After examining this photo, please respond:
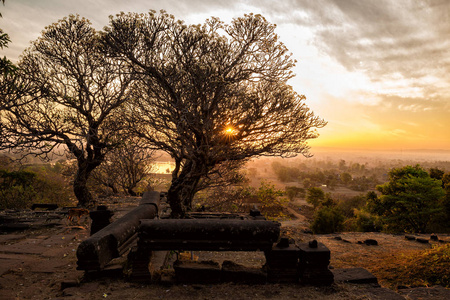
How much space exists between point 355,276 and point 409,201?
2283cm

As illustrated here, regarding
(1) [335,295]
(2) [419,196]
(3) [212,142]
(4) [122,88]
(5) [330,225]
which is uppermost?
(4) [122,88]

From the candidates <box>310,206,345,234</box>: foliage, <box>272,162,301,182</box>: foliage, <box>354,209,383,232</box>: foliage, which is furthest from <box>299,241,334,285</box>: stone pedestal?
<box>272,162,301,182</box>: foliage

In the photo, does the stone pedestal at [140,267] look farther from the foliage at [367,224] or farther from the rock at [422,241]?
the foliage at [367,224]

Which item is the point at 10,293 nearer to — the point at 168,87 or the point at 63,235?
the point at 63,235

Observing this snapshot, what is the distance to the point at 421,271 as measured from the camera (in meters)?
5.79

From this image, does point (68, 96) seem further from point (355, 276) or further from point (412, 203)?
point (412, 203)

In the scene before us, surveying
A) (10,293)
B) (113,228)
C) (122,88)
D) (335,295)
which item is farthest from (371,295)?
(122,88)

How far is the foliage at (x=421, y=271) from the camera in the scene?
17.4ft

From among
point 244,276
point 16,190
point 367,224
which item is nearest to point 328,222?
point 367,224

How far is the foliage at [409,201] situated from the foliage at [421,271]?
743 inches

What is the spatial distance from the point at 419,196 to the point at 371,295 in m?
22.8

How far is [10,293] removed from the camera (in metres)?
4.10

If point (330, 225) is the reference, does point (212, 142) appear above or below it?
above

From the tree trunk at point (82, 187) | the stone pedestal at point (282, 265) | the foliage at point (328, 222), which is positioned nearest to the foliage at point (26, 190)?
the tree trunk at point (82, 187)
